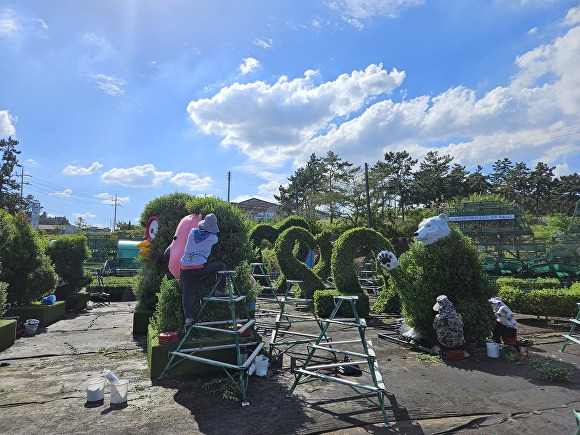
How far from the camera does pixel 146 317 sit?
8227 millimetres

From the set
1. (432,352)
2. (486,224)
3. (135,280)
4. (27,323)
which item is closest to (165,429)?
(432,352)

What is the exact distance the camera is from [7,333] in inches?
285

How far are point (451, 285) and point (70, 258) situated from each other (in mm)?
12114

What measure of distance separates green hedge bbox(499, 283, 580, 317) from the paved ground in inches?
135

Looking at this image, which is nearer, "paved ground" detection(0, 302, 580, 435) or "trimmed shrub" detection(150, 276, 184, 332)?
"paved ground" detection(0, 302, 580, 435)

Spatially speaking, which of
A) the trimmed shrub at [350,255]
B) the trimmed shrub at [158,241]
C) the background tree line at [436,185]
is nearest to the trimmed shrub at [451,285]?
A: the trimmed shrub at [350,255]

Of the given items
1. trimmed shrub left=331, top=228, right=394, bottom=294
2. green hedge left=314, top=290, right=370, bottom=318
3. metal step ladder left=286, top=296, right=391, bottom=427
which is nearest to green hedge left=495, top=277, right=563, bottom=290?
trimmed shrub left=331, top=228, right=394, bottom=294

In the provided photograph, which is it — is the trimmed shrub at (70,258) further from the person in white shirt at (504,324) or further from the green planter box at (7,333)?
the person in white shirt at (504,324)

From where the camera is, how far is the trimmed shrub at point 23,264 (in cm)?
922

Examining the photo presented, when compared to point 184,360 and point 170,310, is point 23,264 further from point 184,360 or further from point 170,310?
point 184,360

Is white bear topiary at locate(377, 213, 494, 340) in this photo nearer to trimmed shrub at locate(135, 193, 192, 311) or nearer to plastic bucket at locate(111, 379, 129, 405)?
trimmed shrub at locate(135, 193, 192, 311)

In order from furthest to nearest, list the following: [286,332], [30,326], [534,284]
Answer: [534,284]
[30,326]
[286,332]

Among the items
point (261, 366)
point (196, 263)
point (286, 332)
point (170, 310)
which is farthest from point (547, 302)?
point (170, 310)

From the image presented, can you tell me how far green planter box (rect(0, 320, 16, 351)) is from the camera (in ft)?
23.1
